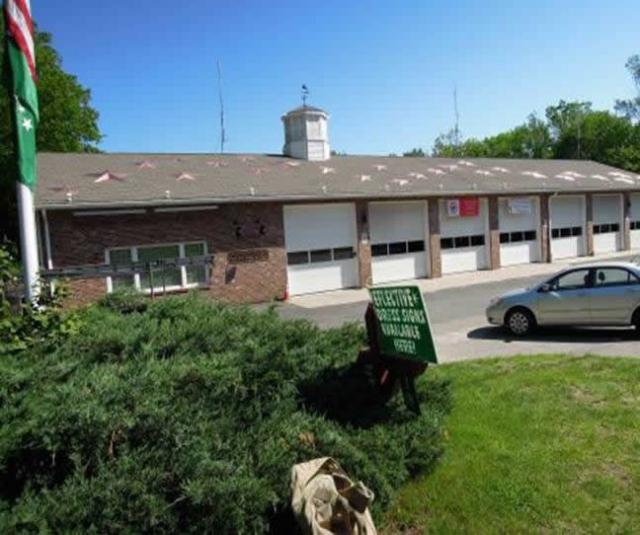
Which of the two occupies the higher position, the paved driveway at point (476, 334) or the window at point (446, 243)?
the window at point (446, 243)

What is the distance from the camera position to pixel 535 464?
4.89 m

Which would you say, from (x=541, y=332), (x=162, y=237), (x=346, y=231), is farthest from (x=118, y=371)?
(x=346, y=231)

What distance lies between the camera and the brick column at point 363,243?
2169cm

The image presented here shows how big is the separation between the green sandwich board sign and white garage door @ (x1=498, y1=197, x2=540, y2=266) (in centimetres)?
2201

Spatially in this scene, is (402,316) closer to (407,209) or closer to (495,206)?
(407,209)

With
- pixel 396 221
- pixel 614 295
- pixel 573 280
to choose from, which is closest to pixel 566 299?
pixel 573 280

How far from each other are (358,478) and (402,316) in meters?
1.24

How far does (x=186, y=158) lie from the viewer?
923 inches

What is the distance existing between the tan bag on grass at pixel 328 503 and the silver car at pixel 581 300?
953 cm

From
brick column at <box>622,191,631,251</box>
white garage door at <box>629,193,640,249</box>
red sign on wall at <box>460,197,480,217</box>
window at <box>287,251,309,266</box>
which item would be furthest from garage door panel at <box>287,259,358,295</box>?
white garage door at <box>629,193,640,249</box>

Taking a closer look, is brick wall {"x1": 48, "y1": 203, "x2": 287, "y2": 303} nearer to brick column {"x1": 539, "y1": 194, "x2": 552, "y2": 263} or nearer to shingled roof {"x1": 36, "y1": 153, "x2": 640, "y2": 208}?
shingled roof {"x1": 36, "y1": 153, "x2": 640, "y2": 208}

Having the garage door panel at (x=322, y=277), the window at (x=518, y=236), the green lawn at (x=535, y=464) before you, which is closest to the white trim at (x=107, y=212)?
the garage door panel at (x=322, y=277)

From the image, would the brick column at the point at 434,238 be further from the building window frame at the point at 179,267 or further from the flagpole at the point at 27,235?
the flagpole at the point at 27,235

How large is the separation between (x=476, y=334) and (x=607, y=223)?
20.1 m
